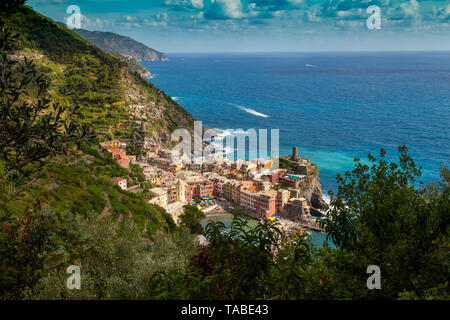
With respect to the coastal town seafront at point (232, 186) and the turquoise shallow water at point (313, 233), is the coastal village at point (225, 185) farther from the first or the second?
the turquoise shallow water at point (313, 233)

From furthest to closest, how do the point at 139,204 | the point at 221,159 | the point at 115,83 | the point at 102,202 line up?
the point at 115,83, the point at 221,159, the point at 139,204, the point at 102,202

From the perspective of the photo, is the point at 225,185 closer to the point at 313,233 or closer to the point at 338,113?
the point at 313,233

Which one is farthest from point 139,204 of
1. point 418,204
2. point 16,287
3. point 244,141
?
point 244,141

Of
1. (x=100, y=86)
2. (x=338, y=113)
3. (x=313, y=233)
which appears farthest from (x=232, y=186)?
(x=338, y=113)

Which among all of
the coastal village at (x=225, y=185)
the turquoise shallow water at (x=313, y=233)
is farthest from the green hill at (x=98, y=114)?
the turquoise shallow water at (x=313, y=233)

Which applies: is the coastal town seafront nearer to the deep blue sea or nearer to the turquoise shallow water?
the turquoise shallow water

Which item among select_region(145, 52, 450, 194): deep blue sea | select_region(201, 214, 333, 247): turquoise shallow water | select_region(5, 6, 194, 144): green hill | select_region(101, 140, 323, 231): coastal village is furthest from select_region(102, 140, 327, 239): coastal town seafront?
select_region(5, 6, 194, 144): green hill
